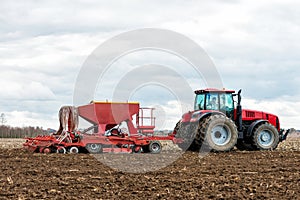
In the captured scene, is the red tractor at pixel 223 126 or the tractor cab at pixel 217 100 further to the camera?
the tractor cab at pixel 217 100

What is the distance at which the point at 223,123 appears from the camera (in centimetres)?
1906

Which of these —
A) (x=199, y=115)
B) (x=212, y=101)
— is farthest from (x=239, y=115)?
(x=199, y=115)

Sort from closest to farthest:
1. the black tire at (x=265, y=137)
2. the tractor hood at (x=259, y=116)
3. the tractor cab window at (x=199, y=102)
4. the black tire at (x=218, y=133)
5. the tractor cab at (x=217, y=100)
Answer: the black tire at (x=218, y=133)
the tractor cab at (x=217, y=100)
the black tire at (x=265, y=137)
the tractor cab window at (x=199, y=102)
the tractor hood at (x=259, y=116)

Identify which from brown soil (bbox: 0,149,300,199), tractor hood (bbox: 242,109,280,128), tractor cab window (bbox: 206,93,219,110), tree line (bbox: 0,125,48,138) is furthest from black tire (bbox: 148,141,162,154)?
tree line (bbox: 0,125,48,138)

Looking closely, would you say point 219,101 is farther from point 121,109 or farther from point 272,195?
point 272,195

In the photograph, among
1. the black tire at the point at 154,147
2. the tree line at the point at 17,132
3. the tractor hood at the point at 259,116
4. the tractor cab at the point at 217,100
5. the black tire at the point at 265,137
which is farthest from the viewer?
the tree line at the point at 17,132

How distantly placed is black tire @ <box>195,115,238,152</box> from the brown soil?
115 inches

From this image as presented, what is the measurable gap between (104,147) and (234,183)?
9388mm

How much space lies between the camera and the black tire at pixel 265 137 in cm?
2009

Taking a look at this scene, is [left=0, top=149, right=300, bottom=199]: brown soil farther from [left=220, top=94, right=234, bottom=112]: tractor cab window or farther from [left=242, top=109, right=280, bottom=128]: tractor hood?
[left=242, top=109, right=280, bottom=128]: tractor hood

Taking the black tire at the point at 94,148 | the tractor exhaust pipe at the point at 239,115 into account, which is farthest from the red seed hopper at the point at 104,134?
the tractor exhaust pipe at the point at 239,115

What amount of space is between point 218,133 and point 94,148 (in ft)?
16.0

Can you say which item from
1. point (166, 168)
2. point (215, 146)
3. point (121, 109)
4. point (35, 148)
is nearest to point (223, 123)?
point (215, 146)

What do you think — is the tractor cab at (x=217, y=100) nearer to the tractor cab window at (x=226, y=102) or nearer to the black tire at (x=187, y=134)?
the tractor cab window at (x=226, y=102)
